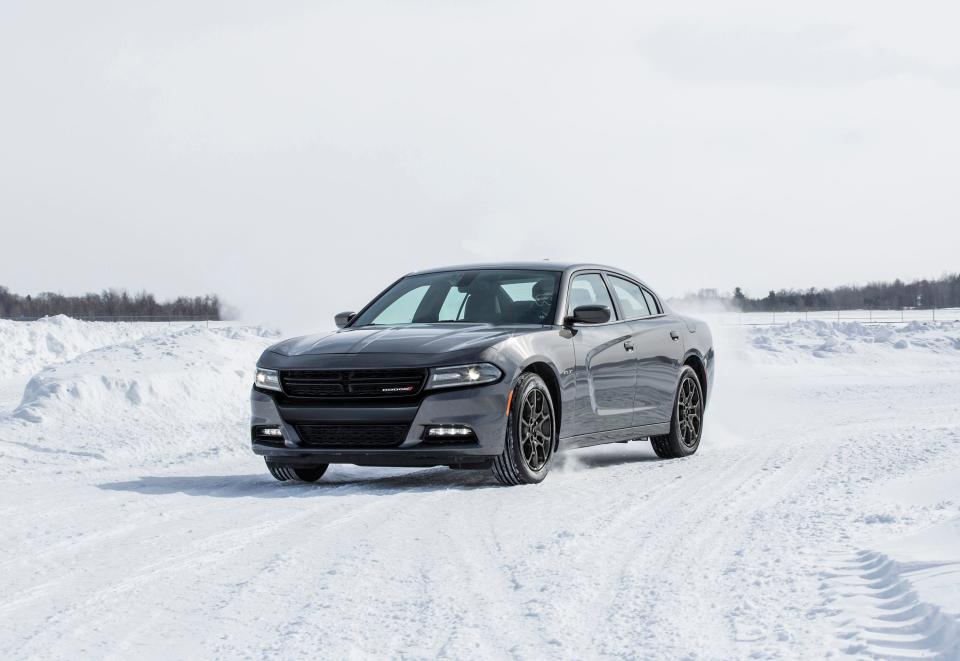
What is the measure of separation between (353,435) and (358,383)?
0.35 meters

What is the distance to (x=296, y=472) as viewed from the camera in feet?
29.0

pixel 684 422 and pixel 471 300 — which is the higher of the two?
pixel 471 300

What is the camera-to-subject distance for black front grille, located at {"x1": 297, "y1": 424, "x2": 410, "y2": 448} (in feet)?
25.8

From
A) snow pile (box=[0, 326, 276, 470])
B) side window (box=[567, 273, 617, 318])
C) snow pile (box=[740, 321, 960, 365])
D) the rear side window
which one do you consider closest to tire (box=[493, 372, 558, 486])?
side window (box=[567, 273, 617, 318])

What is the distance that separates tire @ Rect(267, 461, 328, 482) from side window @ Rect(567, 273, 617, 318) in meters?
2.16

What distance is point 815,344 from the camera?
35.1 m

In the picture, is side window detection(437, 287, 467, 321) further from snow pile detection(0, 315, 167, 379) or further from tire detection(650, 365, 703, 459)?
snow pile detection(0, 315, 167, 379)

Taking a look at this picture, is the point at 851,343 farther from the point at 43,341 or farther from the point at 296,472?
the point at 296,472

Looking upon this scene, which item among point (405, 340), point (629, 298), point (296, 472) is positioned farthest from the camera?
point (629, 298)

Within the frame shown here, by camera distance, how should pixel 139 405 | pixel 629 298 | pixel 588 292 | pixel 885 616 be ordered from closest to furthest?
pixel 885 616, pixel 588 292, pixel 629 298, pixel 139 405

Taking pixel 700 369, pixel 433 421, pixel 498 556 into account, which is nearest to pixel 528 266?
pixel 433 421

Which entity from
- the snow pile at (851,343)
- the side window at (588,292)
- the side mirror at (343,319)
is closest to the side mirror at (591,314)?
the side window at (588,292)

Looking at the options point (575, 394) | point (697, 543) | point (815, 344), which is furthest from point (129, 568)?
point (815, 344)

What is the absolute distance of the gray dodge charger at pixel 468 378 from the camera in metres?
7.84
